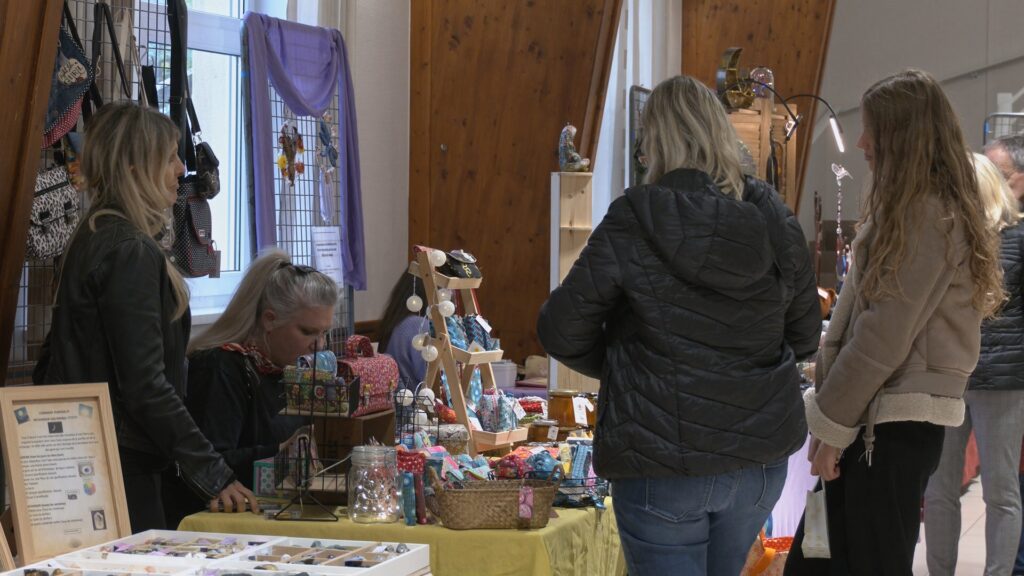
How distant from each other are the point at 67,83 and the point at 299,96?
69.7 inches

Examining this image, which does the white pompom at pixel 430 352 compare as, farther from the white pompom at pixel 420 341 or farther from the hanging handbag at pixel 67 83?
the hanging handbag at pixel 67 83

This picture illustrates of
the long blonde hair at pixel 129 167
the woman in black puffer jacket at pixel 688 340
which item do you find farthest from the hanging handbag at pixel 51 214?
the woman in black puffer jacket at pixel 688 340

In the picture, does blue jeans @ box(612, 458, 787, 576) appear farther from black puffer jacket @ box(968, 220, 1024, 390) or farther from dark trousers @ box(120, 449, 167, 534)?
black puffer jacket @ box(968, 220, 1024, 390)

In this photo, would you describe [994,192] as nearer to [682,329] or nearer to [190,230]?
[682,329]

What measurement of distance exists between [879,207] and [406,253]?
13.1ft

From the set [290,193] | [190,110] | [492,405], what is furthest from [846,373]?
[290,193]

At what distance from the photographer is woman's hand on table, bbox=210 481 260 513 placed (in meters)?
2.79

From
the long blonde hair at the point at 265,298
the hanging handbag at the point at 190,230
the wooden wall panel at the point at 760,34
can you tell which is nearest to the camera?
the long blonde hair at the point at 265,298

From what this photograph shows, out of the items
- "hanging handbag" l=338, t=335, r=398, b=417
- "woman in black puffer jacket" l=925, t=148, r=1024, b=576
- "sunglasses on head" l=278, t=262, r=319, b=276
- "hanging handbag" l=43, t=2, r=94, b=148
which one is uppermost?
"hanging handbag" l=43, t=2, r=94, b=148

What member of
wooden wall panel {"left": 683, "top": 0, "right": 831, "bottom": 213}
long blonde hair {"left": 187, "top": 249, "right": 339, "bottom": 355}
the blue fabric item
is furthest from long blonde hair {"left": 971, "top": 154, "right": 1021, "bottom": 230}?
wooden wall panel {"left": 683, "top": 0, "right": 831, "bottom": 213}

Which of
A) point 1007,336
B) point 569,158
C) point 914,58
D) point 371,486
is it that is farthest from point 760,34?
point 371,486

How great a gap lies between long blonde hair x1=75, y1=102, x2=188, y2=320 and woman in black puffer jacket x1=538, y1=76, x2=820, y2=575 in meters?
0.95

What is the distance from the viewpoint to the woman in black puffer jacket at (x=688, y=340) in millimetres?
2324

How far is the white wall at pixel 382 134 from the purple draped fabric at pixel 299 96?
407mm
